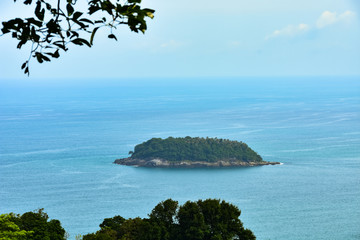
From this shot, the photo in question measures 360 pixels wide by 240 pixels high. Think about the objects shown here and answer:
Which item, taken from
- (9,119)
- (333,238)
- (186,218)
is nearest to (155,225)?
(186,218)

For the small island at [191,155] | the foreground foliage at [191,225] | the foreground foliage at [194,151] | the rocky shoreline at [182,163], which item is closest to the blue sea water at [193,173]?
the rocky shoreline at [182,163]

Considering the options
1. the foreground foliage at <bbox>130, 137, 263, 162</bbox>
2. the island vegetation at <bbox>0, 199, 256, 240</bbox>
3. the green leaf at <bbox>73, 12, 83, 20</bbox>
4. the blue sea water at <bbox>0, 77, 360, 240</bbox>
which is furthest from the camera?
the foreground foliage at <bbox>130, 137, 263, 162</bbox>

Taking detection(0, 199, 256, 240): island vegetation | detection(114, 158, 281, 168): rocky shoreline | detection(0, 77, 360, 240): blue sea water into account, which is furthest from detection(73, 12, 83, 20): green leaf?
detection(114, 158, 281, 168): rocky shoreline

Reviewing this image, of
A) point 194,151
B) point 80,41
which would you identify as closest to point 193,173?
point 194,151

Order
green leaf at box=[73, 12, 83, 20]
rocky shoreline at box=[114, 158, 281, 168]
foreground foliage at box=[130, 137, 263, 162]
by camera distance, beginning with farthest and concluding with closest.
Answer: foreground foliage at box=[130, 137, 263, 162]
rocky shoreline at box=[114, 158, 281, 168]
green leaf at box=[73, 12, 83, 20]

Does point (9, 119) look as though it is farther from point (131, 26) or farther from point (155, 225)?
point (131, 26)

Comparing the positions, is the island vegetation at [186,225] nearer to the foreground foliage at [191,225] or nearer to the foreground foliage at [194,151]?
the foreground foliage at [191,225]

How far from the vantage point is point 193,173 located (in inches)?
2586

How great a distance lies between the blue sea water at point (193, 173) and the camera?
160 feet

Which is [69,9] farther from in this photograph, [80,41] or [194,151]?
[194,151]

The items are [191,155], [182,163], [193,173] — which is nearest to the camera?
[193,173]

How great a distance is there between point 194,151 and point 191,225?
157 ft

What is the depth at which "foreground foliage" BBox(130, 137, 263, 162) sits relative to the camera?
228 feet

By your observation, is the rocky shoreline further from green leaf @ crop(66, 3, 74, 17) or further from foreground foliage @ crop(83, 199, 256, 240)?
green leaf @ crop(66, 3, 74, 17)
